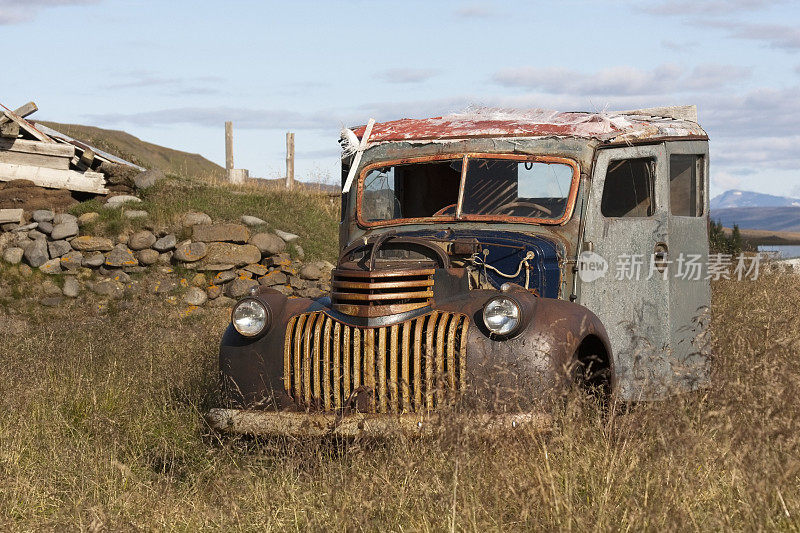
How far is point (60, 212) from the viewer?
14.2 meters

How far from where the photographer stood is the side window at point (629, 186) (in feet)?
19.3

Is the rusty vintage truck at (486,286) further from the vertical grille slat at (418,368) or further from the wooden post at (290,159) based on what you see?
the wooden post at (290,159)

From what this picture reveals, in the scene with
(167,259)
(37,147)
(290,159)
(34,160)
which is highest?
(290,159)

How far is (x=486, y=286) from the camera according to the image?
538 centimetres

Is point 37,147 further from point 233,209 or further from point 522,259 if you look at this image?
point 522,259

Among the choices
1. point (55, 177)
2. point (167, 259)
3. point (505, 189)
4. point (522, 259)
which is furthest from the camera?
point (55, 177)

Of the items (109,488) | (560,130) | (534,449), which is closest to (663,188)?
(560,130)

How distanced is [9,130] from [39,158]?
0.67m

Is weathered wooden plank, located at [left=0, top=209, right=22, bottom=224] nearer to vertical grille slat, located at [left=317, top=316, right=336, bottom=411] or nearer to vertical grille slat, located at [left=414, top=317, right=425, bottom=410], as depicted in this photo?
vertical grille slat, located at [left=317, top=316, right=336, bottom=411]

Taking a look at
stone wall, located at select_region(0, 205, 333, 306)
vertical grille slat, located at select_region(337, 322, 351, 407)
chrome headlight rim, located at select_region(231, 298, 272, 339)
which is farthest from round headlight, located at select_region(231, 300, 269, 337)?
stone wall, located at select_region(0, 205, 333, 306)

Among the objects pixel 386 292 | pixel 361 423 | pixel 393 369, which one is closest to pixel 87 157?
pixel 386 292

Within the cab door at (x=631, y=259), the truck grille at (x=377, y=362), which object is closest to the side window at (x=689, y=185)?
the cab door at (x=631, y=259)

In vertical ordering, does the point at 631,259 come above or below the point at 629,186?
below

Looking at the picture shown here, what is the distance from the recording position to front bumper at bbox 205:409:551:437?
13.2 feet
